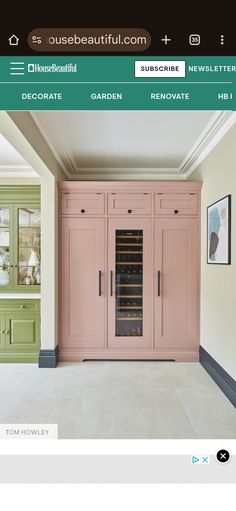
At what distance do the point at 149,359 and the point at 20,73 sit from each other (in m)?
2.97

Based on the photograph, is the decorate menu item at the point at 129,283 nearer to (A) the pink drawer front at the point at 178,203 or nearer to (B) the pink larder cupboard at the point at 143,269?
(B) the pink larder cupboard at the point at 143,269

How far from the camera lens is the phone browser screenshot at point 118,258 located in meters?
0.68

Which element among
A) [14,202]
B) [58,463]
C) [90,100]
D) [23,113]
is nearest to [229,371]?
[58,463]

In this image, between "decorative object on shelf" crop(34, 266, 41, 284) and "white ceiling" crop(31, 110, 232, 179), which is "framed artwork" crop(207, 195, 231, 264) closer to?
"white ceiling" crop(31, 110, 232, 179)

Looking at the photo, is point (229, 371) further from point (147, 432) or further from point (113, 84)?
point (113, 84)

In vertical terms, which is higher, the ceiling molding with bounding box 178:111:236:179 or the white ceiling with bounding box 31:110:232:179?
the white ceiling with bounding box 31:110:232:179

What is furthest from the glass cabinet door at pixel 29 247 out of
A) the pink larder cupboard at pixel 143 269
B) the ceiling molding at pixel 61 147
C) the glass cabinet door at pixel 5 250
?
the ceiling molding at pixel 61 147

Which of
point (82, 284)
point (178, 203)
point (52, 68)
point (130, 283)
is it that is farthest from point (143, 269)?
point (52, 68)

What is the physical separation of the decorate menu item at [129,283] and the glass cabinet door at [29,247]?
3.59 feet

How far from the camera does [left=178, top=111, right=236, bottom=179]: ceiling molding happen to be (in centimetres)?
210

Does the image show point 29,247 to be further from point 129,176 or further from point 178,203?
point 178,203

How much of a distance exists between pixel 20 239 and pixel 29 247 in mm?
152

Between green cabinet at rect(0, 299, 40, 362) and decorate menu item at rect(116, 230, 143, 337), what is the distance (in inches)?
38.4

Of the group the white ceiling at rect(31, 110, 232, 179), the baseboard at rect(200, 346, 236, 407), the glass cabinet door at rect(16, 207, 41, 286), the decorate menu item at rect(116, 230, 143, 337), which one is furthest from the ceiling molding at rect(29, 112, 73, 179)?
the baseboard at rect(200, 346, 236, 407)
